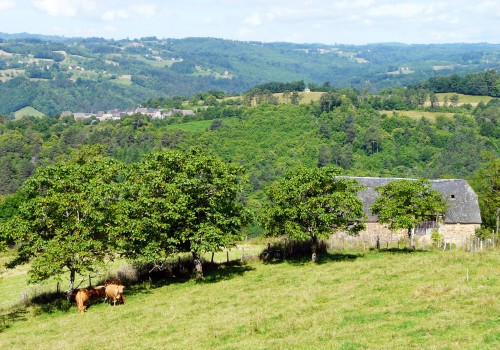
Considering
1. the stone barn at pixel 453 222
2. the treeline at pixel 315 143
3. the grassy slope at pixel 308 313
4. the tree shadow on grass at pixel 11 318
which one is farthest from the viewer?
the treeline at pixel 315 143

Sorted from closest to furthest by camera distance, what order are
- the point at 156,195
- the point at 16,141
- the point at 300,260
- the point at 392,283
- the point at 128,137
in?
1. the point at 392,283
2. the point at 156,195
3. the point at 300,260
4. the point at 16,141
5. the point at 128,137

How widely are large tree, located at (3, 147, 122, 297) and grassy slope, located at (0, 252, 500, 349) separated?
10.8 ft

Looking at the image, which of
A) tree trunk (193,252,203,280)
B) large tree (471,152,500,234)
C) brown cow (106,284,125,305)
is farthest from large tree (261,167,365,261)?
large tree (471,152,500,234)

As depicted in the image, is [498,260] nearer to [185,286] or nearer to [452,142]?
[185,286]

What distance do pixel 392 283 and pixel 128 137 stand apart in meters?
170

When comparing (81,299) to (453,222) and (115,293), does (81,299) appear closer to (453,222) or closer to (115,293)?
(115,293)

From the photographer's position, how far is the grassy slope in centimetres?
2095

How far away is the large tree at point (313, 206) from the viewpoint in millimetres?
37844

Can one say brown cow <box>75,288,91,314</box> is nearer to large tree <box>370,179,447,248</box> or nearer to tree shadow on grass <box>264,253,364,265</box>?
tree shadow on grass <box>264,253,364,265</box>

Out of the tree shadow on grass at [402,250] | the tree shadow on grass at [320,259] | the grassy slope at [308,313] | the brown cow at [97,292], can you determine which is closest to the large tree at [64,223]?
the brown cow at [97,292]

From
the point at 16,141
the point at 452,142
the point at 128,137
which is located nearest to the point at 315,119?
the point at 452,142

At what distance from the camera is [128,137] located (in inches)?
7451

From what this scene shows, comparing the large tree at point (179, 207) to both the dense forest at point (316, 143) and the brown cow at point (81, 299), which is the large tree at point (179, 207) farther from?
the dense forest at point (316, 143)

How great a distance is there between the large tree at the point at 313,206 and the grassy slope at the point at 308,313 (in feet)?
10.2
